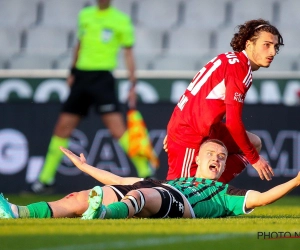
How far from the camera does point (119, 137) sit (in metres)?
11.4

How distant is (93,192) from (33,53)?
875 centimetres

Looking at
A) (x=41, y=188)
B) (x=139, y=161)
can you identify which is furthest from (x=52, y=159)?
(x=139, y=161)

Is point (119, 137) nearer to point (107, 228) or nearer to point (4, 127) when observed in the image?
point (4, 127)

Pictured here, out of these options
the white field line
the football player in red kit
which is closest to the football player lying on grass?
the football player in red kit

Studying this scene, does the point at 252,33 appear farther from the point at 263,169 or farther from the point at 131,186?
the point at 131,186

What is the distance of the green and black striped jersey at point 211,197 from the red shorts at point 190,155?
2.34ft

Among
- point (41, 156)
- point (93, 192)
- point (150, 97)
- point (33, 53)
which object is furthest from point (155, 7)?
point (93, 192)

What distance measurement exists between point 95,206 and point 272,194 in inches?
51.5

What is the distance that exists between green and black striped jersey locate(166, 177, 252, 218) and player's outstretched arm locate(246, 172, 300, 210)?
7 centimetres

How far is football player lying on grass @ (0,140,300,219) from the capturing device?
630cm

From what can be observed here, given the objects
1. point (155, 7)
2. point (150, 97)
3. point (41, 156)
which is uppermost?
point (155, 7)

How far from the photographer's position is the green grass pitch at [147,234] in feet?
15.9

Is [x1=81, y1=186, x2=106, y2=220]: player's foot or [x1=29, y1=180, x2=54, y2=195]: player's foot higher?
[x1=81, y1=186, x2=106, y2=220]: player's foot

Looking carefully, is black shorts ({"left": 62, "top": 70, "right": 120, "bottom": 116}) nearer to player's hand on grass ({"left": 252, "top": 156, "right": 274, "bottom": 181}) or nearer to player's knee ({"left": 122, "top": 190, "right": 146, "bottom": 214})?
player's hand on grass ({"left": 252, "top": 156, "right": 274, "bottom": 181})
